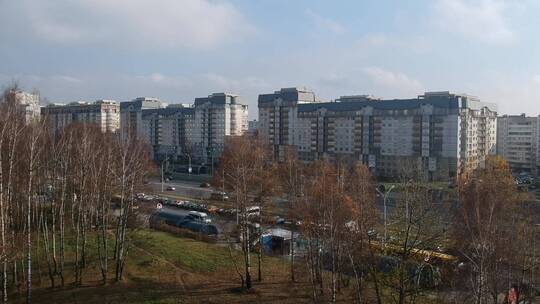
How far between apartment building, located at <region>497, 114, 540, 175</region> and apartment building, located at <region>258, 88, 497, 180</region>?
4.50m

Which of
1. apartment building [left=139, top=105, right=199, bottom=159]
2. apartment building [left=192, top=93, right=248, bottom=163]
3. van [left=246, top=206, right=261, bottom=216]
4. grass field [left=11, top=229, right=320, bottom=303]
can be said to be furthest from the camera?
apartment building [left=139, top=105, right=199, bottom=159]

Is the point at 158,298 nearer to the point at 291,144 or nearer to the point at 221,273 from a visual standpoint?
the point at 221,273

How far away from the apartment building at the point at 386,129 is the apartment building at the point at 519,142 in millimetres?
4500

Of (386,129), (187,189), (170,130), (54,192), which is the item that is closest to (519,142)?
(386,129)

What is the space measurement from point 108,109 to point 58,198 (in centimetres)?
7170

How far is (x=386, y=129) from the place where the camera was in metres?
→ 56.5

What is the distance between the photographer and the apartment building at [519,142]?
67.0 metres

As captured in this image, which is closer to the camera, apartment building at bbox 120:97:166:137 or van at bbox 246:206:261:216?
van at bbox 246:206:261:216

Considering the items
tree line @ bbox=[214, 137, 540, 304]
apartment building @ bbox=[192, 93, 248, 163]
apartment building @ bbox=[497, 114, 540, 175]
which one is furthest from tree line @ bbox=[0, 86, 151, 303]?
apartment building @ bbox=[497, 114, 540, 175]

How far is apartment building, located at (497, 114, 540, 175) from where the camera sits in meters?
67.0

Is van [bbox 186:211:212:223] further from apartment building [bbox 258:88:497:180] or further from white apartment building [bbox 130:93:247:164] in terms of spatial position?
white apartment building [bbox 130:93:247:164]

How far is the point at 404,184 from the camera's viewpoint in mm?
11414

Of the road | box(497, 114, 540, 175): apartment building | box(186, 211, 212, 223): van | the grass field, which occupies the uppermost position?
box(497, 114, 540, 175): apartment building

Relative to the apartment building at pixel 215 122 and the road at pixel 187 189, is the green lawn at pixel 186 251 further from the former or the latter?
the apartment building at pixel 215 122
